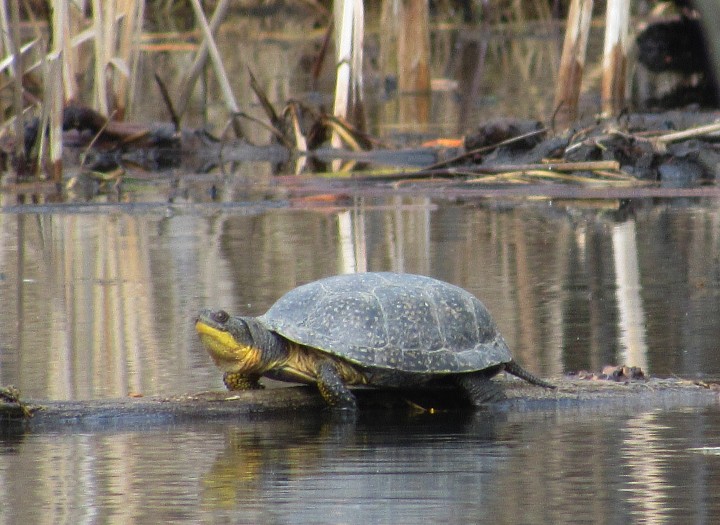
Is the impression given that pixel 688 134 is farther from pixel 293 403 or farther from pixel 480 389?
pixel 293 403

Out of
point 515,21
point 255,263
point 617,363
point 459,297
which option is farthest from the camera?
point 515,21

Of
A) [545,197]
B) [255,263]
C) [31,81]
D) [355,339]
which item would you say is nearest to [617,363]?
[355,339]

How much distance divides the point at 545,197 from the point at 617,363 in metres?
5.53

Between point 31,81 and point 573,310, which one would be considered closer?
point 573,310

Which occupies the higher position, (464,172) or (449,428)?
(464,172)

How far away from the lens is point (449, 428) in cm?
494

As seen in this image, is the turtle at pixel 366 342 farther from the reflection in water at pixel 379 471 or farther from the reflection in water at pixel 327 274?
the reflection in water at pixel 327 274

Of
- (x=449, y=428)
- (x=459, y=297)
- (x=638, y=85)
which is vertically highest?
(x=638, y=85)

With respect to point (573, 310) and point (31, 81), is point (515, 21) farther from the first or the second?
point (573, 310)

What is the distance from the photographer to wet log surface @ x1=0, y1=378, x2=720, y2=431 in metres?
4.89

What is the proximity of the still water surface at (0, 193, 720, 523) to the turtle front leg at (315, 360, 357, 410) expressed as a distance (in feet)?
0.32

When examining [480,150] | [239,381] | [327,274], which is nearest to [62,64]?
[480,150]

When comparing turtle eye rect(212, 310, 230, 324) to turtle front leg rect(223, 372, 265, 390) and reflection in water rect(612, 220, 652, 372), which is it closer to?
turtle front leg rect(223, 372, 265, 390)

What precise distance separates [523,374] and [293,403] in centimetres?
80
